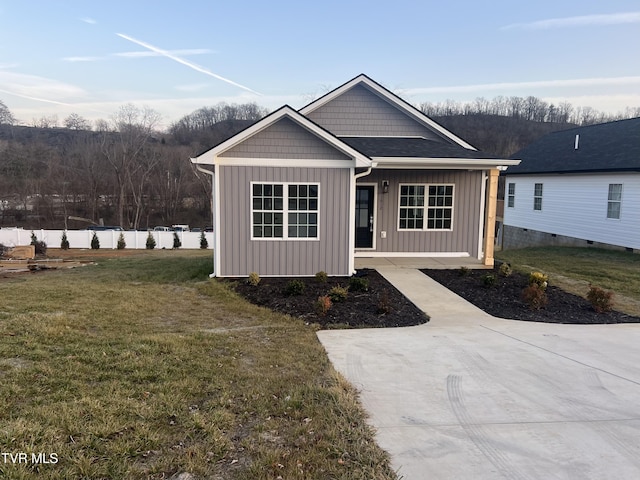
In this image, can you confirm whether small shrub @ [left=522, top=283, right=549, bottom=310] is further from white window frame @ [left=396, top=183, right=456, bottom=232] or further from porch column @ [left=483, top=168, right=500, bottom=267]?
white window frame @ [left=396, top=183, right=456, bottom=232]

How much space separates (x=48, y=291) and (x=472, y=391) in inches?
333

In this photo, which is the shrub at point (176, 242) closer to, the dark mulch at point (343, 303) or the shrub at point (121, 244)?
the shrub at point (121, 244)

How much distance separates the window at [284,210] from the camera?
970cm

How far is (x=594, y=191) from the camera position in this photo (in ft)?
58.7

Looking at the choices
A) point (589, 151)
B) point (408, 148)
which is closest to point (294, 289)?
point (408, 148)

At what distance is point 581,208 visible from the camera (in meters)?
18.6

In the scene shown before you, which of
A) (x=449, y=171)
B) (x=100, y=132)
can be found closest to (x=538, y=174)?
(x=449, y=171)

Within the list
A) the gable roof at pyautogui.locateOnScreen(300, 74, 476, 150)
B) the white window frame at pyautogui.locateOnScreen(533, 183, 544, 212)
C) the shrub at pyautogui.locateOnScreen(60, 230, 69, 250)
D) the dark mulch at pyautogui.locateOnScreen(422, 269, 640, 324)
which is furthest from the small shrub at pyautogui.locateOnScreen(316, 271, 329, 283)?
the shrub at pyautogui.locateOnScreen(60, 230, 69, 250)

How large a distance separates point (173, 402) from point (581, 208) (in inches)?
776

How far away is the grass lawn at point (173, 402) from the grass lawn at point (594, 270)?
703cm

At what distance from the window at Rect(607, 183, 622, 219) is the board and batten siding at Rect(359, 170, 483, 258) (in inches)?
330

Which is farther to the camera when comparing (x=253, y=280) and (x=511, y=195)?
(x=511, y=195)

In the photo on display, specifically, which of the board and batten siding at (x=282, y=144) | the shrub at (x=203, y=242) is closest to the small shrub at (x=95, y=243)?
the shrub at (x=203, y=242)

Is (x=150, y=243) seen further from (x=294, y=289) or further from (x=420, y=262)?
(x=294, y=289)
